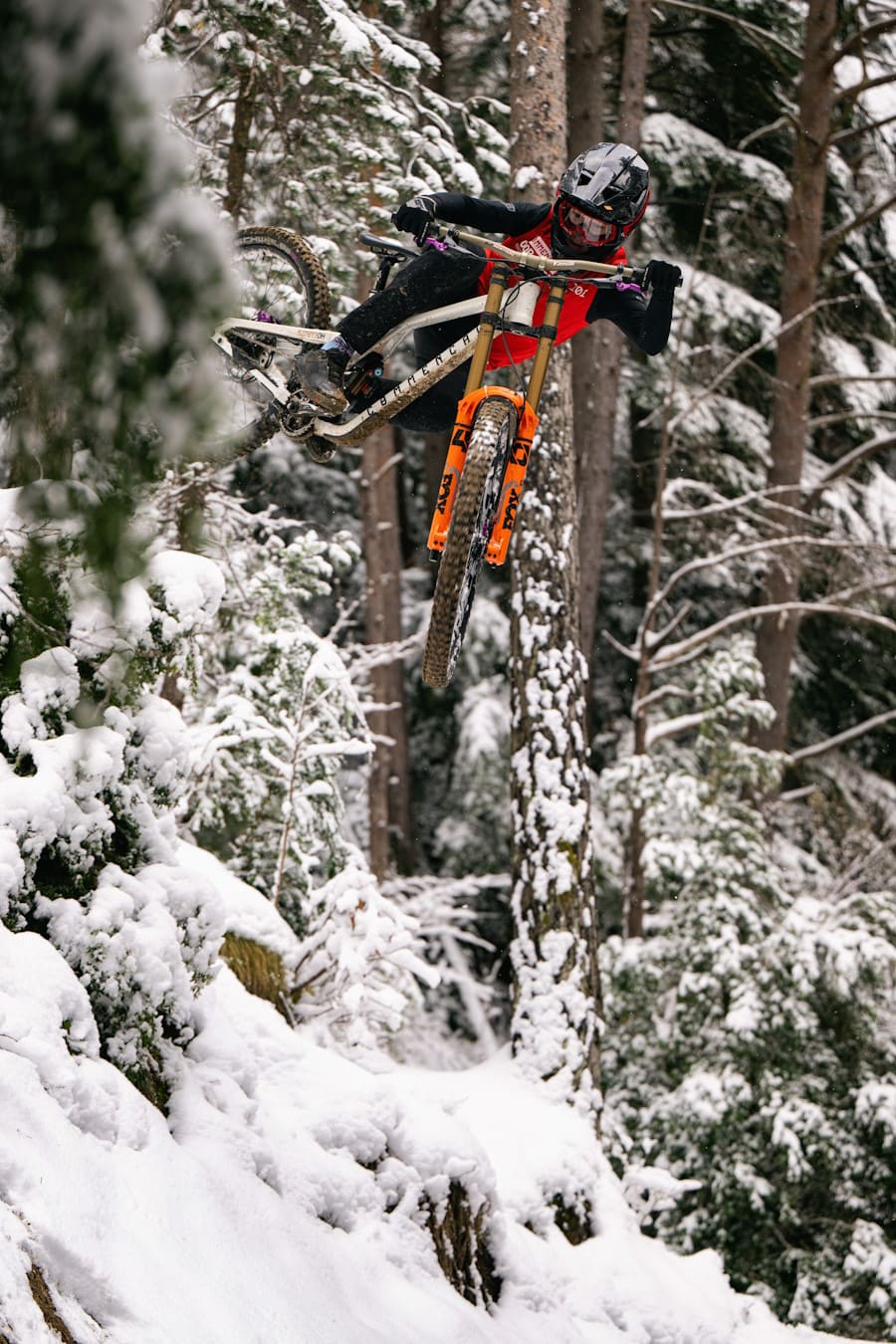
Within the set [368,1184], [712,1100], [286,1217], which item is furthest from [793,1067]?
[286,1217]

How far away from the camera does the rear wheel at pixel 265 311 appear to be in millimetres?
5605

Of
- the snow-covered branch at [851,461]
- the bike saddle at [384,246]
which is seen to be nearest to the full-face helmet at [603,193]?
the bike saddle at [384,246]

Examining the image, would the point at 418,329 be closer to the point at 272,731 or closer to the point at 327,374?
the point at 327,374

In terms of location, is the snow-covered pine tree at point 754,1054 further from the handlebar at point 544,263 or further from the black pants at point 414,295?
the handlebar at point 544,263

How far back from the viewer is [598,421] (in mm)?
11586

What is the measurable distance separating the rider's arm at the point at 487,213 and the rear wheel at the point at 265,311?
103cm

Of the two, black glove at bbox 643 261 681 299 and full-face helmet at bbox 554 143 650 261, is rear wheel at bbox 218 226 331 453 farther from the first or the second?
black glove at bbox 643 261 681 299

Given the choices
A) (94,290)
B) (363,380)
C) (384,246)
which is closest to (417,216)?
(384,246)

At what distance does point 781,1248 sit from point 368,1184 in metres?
5.41

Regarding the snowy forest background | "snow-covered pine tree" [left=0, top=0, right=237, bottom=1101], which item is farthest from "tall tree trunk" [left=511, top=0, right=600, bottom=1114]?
"snow-covered pine tree" [left=0, top=0, right=237, bottom=1101]

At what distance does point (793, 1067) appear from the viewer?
902 centimetres

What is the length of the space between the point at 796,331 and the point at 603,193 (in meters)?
8.29

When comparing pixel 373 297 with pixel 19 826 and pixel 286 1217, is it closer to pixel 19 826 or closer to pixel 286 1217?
pixel 19 826

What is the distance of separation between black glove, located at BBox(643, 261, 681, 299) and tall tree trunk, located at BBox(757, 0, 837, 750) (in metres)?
7.30
